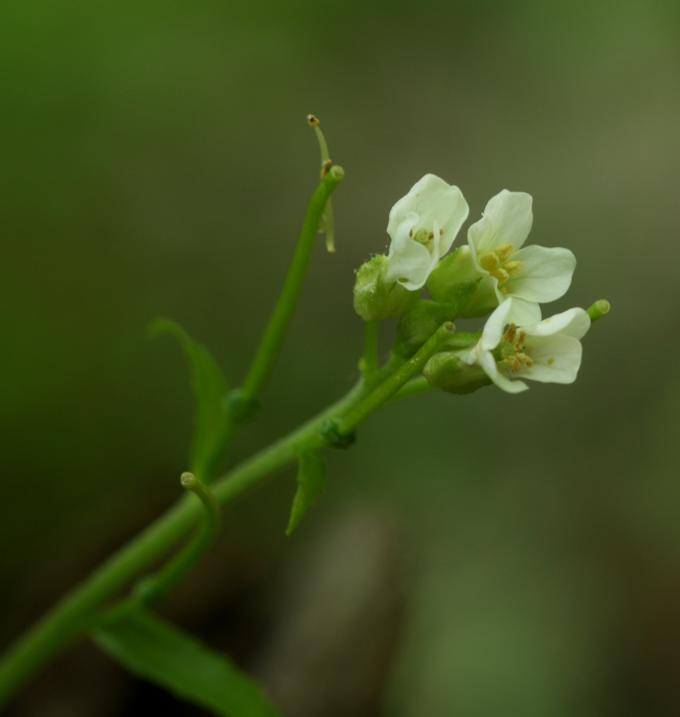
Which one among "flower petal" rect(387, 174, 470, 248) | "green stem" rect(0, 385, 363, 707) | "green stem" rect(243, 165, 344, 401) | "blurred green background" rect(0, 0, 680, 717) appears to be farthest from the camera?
"blurred green background" rect(0, 0, 680, 717)

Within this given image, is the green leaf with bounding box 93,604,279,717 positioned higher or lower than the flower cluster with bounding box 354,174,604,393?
lower

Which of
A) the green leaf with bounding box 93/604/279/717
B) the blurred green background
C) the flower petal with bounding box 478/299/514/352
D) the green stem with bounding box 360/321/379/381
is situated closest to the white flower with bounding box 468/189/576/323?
the flower petal with bounding box 478/299/514/352

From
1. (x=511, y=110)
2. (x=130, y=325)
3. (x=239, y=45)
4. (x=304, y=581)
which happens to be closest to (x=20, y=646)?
(x=304, y=581)

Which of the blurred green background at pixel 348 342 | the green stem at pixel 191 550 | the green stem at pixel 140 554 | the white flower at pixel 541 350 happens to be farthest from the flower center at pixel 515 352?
the blurred green background at pixel 348 342

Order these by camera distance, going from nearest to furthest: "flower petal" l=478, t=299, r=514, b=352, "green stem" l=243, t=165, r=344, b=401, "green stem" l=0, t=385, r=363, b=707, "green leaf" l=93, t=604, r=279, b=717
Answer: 1. "flower petal" l=478, t=299, r=514, b=352
2. "green stem" l=243, t=165, r=344, b=401
3. "green stem" l=0, t=385, r=363, b=707
4. "green leaf" l=93, t=604, r=279, b=717

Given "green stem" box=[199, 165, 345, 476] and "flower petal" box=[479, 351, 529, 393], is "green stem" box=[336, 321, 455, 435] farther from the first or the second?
"green stem" box=[199, 165, 345, 476]

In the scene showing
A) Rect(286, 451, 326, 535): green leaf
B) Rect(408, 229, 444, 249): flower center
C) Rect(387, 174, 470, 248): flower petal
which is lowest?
Rect(286, 451, 326, 535): green leaf

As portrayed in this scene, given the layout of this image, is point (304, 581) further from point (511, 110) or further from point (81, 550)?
point (511, 110)

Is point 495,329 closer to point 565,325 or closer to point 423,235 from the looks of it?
point 565,325
